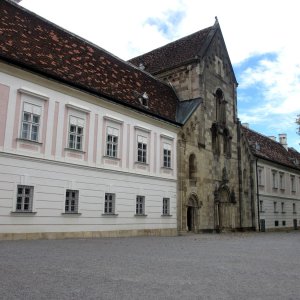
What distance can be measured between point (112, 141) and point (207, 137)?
10.6m

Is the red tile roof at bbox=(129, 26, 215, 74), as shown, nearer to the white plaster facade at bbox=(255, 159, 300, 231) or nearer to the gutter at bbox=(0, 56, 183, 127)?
the gutter at bbox=(0, 56, 183, 127)

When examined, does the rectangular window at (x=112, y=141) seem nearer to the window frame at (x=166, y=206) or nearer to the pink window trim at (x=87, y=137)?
the pink window trim at (x=87, y=137)

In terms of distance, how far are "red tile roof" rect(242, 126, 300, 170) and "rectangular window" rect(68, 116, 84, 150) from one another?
77.1 feet

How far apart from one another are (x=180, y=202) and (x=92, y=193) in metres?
8.27

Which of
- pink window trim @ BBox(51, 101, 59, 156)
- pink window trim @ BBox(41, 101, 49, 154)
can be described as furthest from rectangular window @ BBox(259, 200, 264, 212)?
pink window trim @ BBox(41, 101, 49, 154)

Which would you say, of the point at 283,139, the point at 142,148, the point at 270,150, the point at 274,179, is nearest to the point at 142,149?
the point at 142,148

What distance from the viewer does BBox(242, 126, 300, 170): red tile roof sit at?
4297 centimetres

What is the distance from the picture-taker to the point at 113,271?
8641 mm

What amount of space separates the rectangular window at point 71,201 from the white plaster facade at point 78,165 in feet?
0.69

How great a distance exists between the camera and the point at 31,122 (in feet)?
60.3

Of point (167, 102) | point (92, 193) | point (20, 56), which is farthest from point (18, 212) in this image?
point (167, 102)

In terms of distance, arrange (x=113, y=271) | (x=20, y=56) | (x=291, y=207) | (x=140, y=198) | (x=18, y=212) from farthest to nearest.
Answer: (x=291, y=207), (x=140, y=198), (x=20, y=56), (x=18, y=212), (x=113, y=271)

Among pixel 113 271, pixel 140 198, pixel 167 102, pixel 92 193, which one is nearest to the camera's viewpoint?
pixel 113 271

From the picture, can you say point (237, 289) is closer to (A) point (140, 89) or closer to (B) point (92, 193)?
(B) point (92, 193)
